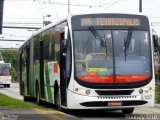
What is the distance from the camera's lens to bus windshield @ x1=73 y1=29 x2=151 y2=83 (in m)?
16.3

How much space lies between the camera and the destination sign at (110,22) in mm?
16812

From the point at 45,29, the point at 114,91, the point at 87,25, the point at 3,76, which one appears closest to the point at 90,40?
the point at 87,25

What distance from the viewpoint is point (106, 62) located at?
16391mm

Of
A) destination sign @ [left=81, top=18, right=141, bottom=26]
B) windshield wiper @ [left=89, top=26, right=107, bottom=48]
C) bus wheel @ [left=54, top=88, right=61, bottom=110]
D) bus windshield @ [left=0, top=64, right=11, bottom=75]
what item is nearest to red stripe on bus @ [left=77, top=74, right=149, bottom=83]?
windshield wiper @ [left=89, top=26, right=107, bottom=48]

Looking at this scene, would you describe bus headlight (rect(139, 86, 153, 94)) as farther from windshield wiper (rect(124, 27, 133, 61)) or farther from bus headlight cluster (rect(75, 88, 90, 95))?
bus headlight cluster (rect(75, 88, 90, 95))

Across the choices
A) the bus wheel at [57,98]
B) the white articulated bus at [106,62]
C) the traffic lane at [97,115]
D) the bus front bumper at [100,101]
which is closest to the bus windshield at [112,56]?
the white articulated bus at [106,62]

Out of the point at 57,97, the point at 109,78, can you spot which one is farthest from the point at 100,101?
the point at 57,97

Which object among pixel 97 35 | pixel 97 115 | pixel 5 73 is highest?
pixel 97 35

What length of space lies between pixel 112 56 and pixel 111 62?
190mm

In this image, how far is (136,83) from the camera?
16.5 metres

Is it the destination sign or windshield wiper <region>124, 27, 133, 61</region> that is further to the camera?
the destination sign

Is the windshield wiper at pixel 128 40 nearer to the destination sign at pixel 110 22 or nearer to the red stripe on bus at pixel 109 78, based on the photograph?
the destination sign at pixel 110 22

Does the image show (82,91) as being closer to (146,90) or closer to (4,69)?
(146,90)

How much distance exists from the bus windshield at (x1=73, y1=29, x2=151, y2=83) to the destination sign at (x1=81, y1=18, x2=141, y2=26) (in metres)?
0.26
